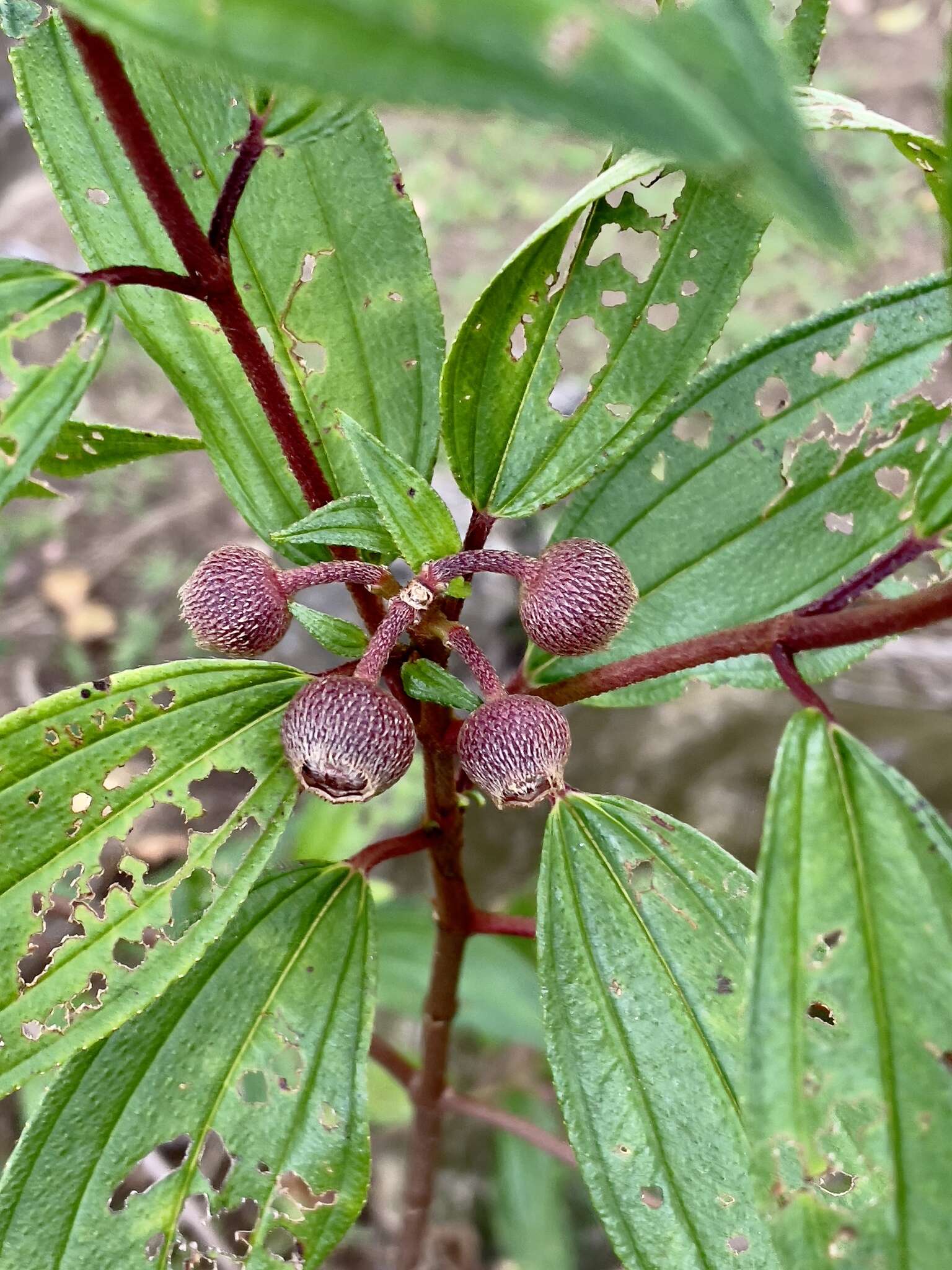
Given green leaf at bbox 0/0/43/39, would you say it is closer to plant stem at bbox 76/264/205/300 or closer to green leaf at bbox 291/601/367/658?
plant stem at bbox 76/264/205/300

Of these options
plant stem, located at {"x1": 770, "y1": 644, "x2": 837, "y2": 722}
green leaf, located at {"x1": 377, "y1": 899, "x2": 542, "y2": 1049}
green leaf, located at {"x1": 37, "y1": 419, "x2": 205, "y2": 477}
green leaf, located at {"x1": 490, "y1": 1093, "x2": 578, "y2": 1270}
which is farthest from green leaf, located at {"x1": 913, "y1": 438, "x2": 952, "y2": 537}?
green leaf, located at {"x1": 490, "y1": 1093, "x2": 578, "y2": 1270}

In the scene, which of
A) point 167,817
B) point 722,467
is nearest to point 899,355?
point 722,467

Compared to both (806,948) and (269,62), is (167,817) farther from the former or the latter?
(269,62)

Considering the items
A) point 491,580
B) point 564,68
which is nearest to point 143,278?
point 564,68

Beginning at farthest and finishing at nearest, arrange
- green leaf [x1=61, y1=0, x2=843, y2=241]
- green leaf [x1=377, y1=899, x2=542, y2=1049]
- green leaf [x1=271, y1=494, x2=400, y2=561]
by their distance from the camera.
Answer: green leaf [x1=377, y1=899, x2=542, y2=1049], green leaf [x1=271, y1=494, x2=400, y2=561], green leaf [x1=61, y1=0, x2=843, y2=241]

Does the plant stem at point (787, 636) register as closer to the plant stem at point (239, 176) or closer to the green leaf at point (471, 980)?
the plant stem at point (239, 176)

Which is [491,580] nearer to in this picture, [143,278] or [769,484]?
[769,484]

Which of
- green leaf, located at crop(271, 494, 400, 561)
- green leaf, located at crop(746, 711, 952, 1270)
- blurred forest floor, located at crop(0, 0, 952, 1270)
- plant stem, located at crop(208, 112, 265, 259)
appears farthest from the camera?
blurred forest floor, located at crop(0, 0, 952, 1270)
